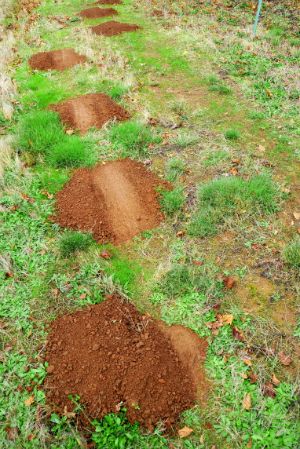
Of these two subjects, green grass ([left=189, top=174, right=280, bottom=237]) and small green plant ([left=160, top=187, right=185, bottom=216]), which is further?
small green plant ([left=160, top=187, right=185, bottom=216])

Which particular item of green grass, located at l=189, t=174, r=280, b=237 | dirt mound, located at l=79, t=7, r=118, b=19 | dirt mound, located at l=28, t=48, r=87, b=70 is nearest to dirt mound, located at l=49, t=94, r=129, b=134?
dirt mound, located at l=28, t=48, r=87, b=70

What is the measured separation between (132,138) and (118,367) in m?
4.32

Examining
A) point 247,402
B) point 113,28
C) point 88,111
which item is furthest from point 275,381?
point 113,28

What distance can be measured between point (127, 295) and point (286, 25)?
11848mm

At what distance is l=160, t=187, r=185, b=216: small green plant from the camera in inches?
213

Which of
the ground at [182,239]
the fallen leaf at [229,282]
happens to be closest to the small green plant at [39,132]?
the ground at [182,239]

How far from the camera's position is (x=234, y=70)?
927 cm

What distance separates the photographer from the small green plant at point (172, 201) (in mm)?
5414

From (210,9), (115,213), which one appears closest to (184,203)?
(115,213)

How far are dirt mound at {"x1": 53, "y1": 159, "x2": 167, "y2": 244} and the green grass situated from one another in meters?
0.66

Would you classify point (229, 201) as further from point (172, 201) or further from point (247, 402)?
point (247, 402)

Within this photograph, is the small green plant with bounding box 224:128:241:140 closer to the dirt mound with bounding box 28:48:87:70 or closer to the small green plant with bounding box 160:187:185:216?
the small green plant with bounding box 160:187:185:216

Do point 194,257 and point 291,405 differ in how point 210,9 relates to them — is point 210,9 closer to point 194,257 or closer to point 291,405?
point 194,257

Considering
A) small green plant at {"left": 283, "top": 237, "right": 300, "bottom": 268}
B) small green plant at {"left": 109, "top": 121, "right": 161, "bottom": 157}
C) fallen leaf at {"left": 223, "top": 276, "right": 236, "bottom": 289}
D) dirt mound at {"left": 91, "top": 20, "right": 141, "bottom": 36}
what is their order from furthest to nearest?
dirt mound at {"left": 91, "top": 20, "right": 141, "bottom": 36}, small green plant at {"left": 109, "top": 121, "right": 161, "bottom": 157}, small green plant at {"left": 283, "top": 237, "right": 300, "bottom": 268}, fallen leaf at {"left": 223, "top": 276, "right": 236, "bottom": 289}
